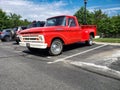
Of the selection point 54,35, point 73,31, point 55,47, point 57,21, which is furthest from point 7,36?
point 54,35

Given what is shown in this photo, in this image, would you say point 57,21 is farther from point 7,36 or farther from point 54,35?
point 7,36

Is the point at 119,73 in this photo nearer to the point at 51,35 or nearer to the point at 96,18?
the point at 51,35

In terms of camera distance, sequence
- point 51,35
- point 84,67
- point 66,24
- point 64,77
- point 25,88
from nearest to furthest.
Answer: point 25,88, point 64,77, point 84,67, point 51,35, point 66,24

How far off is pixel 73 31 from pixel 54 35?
1.73 meters

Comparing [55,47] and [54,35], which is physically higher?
[54,35]

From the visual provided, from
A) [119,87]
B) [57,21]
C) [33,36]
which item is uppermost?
[57,21]

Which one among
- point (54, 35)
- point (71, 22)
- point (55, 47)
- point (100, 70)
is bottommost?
point (100, 70)

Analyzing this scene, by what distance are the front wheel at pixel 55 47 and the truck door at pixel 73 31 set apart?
1.00 meters

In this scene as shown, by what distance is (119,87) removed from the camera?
4.80 meters

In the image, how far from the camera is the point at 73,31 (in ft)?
35.4

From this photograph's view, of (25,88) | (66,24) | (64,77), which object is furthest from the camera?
(66,24)

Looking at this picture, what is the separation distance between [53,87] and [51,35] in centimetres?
470

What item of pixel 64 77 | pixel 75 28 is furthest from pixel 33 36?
pixel 64 77

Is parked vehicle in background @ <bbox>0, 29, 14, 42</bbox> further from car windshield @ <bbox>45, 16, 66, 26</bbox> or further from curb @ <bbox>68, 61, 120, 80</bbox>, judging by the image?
curb @ <bbox>68, 61, 120, 80</bbox>
